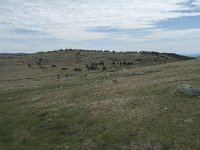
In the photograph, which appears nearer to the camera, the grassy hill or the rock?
the grassy hill

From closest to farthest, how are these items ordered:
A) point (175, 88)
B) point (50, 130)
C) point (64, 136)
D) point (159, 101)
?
point (64, 136) → point (50, 130) → point (159, 101) → point (175, 88)

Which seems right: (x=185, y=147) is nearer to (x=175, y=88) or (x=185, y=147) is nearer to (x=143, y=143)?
(x=143, y=143)

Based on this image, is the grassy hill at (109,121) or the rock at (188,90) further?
the rock at (188,90)

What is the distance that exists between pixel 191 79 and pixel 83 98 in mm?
12530

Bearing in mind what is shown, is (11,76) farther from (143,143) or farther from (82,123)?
(143,143)

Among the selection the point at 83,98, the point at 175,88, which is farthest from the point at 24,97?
the point at 175,88

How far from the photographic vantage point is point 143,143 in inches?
918

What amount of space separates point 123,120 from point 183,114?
4.44m

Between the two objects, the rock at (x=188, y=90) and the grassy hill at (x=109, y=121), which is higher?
the rock at (x=188, y=90)

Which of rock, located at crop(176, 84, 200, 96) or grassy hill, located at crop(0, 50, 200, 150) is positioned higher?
rock, located at crop(176, 84, 200, 96)

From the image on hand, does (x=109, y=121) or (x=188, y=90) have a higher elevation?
(x=188, y=90)

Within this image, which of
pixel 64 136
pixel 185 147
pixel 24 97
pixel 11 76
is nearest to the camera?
pixel 185 147

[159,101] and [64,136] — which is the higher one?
[159,101]

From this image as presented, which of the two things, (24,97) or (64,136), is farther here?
(24,97)
